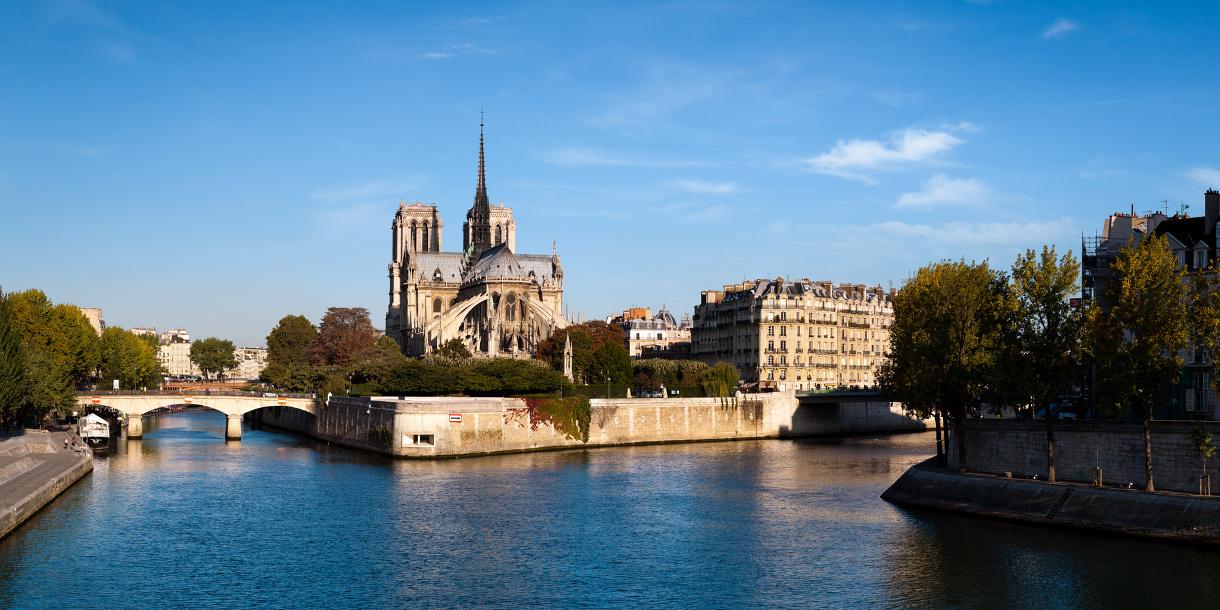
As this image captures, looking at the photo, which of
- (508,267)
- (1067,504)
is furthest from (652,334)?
(1067,504)

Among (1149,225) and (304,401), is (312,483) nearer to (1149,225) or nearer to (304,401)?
(304,401)

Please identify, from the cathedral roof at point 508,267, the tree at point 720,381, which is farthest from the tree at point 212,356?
the tree at point 720,381

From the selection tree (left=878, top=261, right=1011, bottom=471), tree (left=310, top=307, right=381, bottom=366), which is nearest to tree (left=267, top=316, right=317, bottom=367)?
tree (left=310, top=307, right=381, bottom=366)

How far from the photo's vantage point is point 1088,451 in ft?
137

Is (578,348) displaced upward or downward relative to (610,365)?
upward

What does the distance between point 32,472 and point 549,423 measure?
3224 centimetres

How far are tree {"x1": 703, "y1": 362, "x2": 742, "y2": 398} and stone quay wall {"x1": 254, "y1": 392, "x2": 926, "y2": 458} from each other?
2.95 ft

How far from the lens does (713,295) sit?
126125 millimetres

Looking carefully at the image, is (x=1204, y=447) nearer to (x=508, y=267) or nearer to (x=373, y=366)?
(x=373, y=366)

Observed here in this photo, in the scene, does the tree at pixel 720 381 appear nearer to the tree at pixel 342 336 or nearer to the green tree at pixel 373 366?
the green tree at pixel 373 366

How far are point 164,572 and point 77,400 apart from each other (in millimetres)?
52094

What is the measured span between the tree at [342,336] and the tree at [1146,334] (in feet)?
278

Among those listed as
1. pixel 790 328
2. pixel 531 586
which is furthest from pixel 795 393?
pixel 531 586

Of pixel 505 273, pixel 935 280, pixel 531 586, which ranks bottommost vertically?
pixel 531 586
